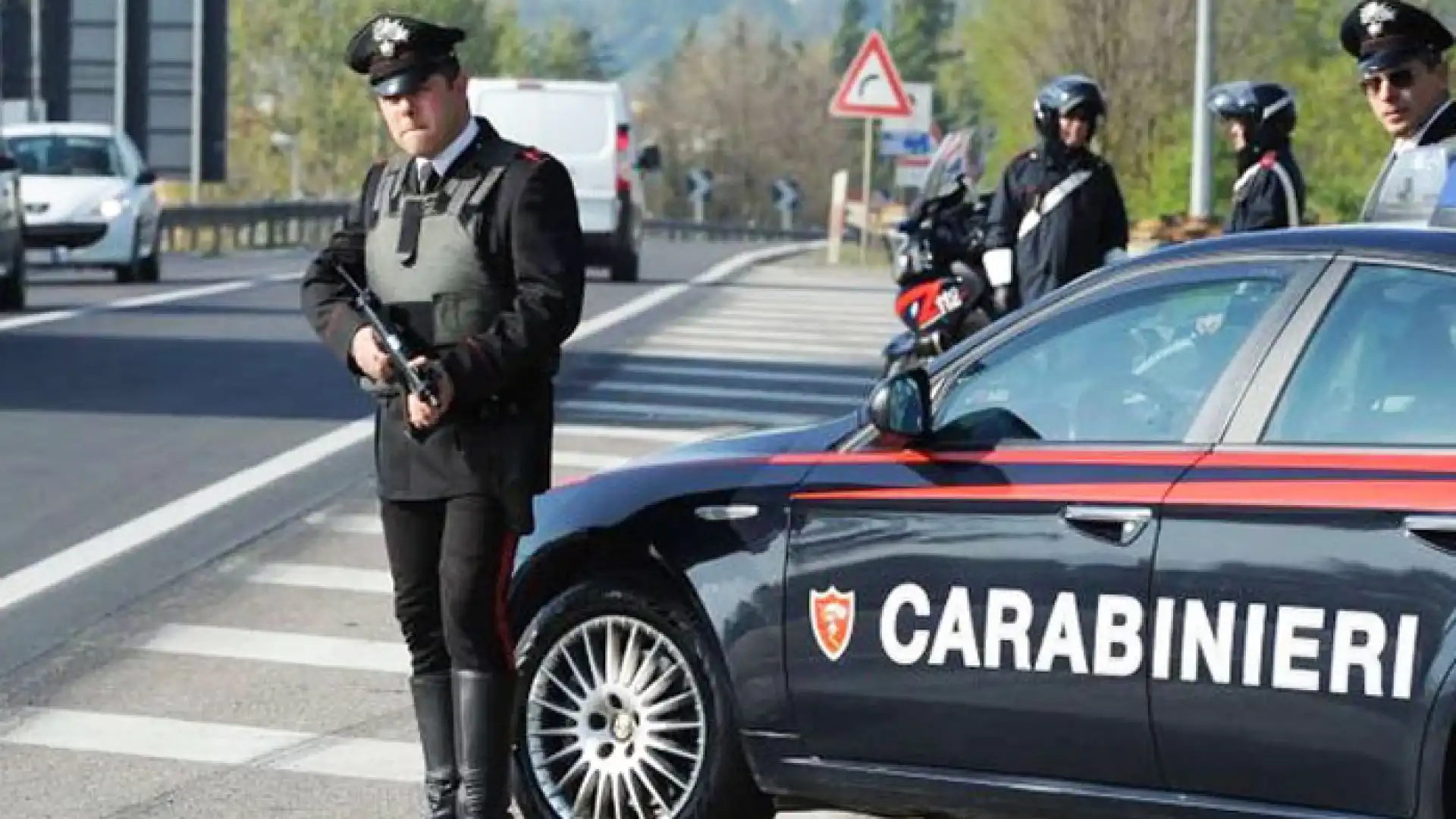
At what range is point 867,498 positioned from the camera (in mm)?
7418

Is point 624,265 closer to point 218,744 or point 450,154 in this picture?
point 218,744

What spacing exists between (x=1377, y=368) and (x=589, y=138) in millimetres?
31985

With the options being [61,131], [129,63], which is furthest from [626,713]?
[129,63]

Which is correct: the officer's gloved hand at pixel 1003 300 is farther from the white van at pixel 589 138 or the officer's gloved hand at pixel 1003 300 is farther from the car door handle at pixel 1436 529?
the white van at pixel 589 138

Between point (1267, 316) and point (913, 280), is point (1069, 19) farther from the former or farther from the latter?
point (1267, 316)

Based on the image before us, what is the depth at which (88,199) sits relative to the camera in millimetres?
35344

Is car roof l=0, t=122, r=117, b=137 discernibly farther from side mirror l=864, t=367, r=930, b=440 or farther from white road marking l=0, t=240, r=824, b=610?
side mirror l=864, t=367, r=930, b=440

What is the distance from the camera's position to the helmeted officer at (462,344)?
297 inches

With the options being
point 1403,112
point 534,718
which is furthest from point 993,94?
point 534,718

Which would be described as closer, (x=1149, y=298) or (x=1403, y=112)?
(x=1149, y=298)

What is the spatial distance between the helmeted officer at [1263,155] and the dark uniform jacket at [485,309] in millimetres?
6748

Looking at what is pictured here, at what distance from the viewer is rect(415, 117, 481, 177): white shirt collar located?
7.65m

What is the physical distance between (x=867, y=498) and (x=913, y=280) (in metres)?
9.19

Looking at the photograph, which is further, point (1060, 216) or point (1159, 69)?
point (1159, 69)
